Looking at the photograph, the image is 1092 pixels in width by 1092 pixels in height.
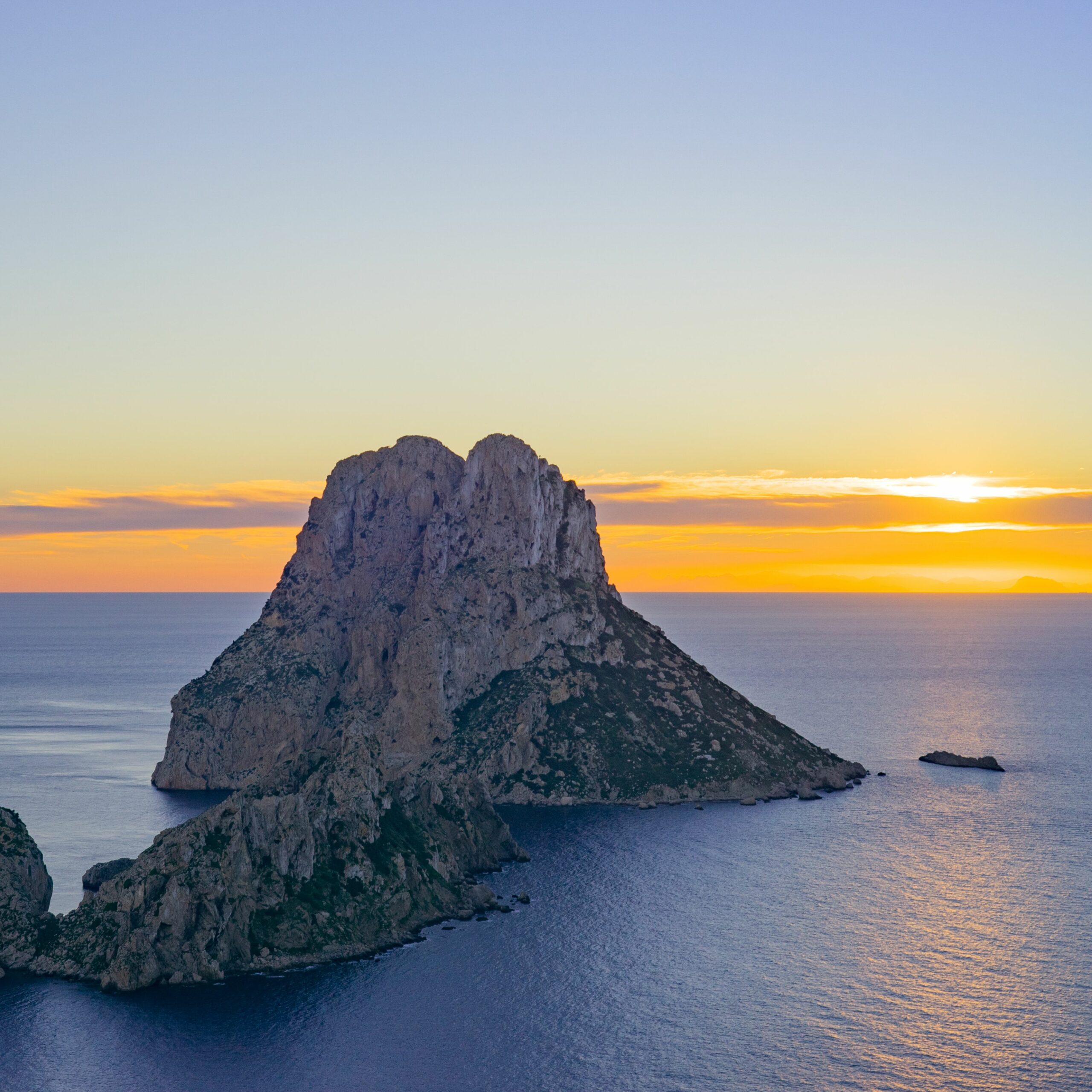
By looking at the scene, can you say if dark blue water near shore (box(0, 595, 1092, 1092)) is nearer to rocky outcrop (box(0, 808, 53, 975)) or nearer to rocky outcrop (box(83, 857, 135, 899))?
rocky outcrop (box(83, 857, 135, 899))

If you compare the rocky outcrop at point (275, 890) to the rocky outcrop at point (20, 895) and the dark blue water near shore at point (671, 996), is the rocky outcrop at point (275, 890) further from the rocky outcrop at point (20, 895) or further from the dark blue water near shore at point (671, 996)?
the dark blue water near shore at point (671, 996)

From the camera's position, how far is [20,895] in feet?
404

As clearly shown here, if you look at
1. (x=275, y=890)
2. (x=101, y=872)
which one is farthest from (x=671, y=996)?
(x=101, y=872)

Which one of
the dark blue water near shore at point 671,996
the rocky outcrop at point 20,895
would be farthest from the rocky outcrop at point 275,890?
the dark blue water near shore at point 671,996

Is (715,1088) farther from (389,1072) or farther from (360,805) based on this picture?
(360,805)

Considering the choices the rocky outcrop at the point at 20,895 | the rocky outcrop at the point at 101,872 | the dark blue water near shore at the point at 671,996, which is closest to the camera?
the dark blue water near shore at the point at 671,996

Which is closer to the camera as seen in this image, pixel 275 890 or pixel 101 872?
pixel 275 890

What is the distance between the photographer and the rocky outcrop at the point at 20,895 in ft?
390

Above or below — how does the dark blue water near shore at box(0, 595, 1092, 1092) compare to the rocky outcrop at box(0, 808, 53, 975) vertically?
below

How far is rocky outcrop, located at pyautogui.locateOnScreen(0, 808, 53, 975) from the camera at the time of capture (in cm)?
11900

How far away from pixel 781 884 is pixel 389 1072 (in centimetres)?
6368

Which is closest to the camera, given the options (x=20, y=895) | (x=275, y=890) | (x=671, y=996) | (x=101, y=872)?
(x=671, y=996)

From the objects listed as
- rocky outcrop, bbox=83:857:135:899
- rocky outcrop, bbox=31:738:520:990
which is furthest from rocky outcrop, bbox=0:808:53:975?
rocky outcrop, bbox=83:857:135:899

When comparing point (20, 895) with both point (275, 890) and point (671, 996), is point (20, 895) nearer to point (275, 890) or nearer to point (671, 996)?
point (275, 890)
